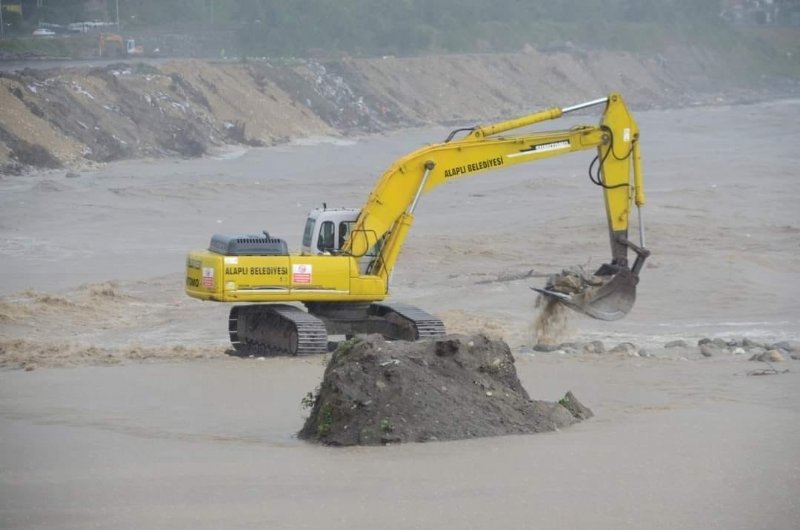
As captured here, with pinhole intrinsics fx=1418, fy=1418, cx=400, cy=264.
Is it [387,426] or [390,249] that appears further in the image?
[390,249]

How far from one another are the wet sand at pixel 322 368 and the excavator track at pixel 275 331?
281mm

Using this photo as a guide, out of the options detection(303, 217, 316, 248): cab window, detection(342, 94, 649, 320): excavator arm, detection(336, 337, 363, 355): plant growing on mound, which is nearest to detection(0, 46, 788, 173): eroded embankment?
detection(303, 217, 316, 248): cab window

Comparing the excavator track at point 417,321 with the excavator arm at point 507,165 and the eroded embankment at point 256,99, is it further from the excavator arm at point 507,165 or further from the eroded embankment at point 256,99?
the eroded embankment at point 256,99

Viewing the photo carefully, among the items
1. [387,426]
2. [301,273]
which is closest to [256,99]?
[301,273]

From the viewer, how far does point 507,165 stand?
61.9 ft

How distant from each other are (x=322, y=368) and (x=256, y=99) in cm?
3867

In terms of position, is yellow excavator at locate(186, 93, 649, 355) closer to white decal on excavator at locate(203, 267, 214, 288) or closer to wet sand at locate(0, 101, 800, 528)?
white decal on excavator at locate(203, 267, 214, 288)

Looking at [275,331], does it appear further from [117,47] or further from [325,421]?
[117,47]

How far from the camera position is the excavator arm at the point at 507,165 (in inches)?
738

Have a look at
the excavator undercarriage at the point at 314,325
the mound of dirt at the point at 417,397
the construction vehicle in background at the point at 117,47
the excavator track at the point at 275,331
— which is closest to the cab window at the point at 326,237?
the excavator undercarriage at the point at 314,325

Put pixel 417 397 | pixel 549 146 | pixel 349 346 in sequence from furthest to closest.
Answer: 1. pixel 549 146
2. pixel 349 346
3. pixel 417 397

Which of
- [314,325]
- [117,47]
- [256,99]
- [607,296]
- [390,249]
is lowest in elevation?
[314,325]

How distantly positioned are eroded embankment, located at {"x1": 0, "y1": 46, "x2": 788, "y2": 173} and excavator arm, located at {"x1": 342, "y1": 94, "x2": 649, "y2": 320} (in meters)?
22.7

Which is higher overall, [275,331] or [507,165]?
[507,165]
